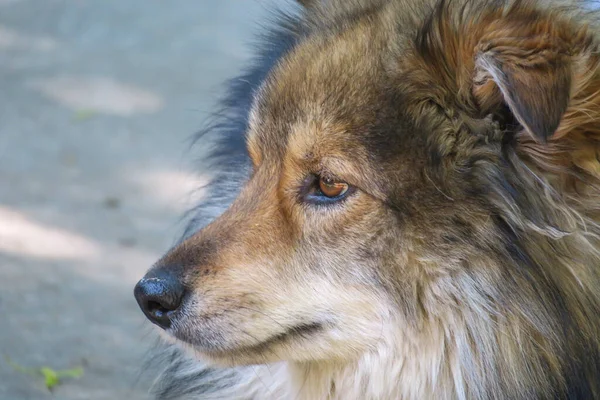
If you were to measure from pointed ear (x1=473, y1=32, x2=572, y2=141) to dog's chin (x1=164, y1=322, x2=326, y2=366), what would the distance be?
873mm

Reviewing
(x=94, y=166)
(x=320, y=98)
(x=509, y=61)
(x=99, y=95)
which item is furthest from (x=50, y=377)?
(x=99, y=95)

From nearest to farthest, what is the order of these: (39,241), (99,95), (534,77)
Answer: (534,77)
(39,241)
(99,95)

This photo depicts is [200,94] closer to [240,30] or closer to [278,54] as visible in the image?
[240,30]

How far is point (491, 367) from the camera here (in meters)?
2.62

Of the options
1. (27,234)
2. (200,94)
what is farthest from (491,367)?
(200,94)

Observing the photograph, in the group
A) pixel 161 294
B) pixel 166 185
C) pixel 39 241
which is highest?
pixel 161 294

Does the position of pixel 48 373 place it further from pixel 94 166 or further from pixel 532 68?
pixel 532 68

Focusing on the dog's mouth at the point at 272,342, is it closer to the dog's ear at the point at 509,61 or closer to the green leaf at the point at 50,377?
the dog's ear at the point at 509,61

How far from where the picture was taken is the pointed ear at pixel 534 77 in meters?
2.22

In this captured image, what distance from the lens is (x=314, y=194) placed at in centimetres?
275

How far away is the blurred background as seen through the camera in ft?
13.6

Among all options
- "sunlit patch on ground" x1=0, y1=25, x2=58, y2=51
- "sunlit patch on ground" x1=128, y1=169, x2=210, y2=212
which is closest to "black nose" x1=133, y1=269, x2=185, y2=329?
"sunlit patch on ground" x1=128, y1=169, x2=210, y2=212

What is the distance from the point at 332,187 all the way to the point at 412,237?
0.28 meters

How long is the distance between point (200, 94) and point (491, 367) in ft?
14.8
